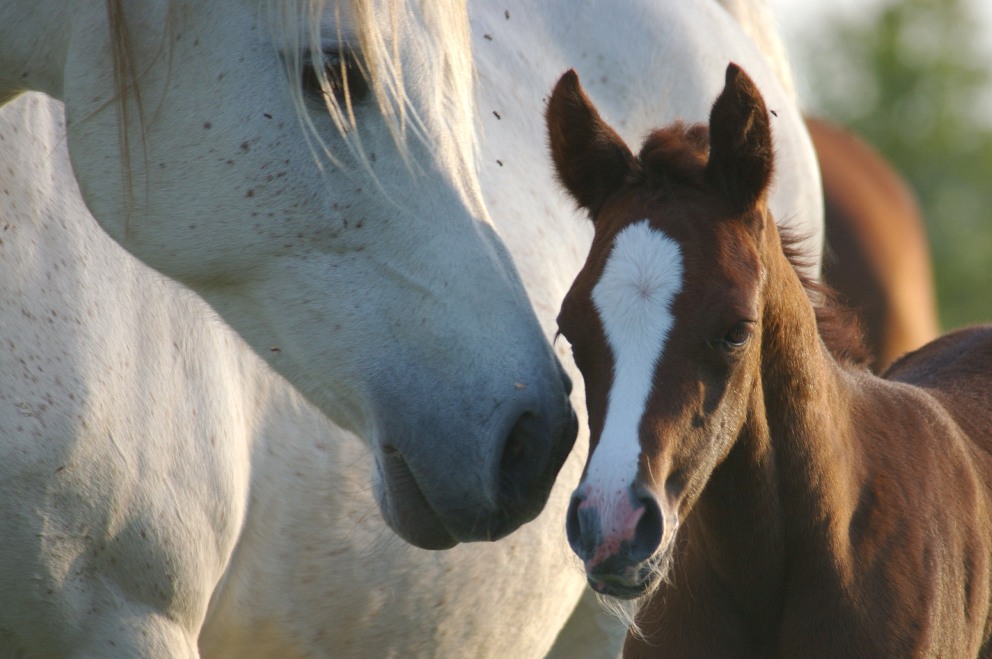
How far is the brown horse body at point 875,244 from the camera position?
7766 mm

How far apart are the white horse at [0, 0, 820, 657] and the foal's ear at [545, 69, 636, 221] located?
36 centimetres

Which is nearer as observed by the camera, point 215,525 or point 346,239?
point 346,239

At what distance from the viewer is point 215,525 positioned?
223 cm

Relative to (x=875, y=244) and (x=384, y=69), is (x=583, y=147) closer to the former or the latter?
(x=384, y=69)

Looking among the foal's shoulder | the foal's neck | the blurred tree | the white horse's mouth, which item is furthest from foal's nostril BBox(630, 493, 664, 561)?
the blurred tree

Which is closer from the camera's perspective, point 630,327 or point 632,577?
point 632,577

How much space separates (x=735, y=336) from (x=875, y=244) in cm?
623

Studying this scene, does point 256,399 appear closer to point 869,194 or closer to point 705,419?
point 705,419

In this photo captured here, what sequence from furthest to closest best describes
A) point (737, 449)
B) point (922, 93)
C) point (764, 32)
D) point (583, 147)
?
point (922, 93), point (764, 32), point (583, 147), point (737, 449)

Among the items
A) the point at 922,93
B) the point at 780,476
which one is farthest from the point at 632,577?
the point at 922,93

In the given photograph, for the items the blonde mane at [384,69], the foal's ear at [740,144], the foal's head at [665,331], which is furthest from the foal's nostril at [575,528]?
the foal's ear at [740,144]

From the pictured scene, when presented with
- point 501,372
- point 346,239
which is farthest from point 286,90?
point 501,372

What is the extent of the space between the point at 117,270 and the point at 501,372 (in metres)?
0.88

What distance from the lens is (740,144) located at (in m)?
2.13
